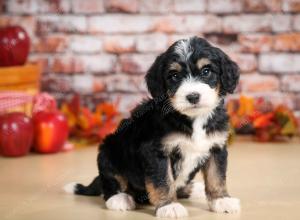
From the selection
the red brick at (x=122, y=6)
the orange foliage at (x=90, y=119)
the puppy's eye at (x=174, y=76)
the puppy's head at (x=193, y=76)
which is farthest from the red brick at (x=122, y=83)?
the puppy's eye at (x=174, y=76)

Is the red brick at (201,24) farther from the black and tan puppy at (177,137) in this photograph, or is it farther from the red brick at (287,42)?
the black and tan puppy at (177,137)

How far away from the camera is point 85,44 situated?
5.14 metres

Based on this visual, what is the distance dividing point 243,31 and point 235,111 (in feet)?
2.06

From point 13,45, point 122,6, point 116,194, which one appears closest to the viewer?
point 116,194

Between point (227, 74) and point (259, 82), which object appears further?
point (259, 82)

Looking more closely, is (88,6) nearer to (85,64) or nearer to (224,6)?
(85,64)

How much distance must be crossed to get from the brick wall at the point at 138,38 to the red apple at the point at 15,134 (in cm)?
89

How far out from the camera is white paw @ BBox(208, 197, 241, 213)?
283 centimetres

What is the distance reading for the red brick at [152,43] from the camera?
16.6ft

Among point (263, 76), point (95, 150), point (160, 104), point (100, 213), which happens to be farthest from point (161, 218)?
point (263, 76)

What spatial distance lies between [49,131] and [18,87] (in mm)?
464

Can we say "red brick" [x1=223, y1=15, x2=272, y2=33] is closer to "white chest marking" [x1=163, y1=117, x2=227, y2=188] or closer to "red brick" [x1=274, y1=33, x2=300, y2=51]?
"red brick" [x1=274, y1=33, x2=300, y2=51]

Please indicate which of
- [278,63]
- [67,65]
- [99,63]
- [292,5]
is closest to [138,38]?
[99,63]

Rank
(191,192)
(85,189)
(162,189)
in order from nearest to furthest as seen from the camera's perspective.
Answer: (162,189), (191,192), (85,189)
